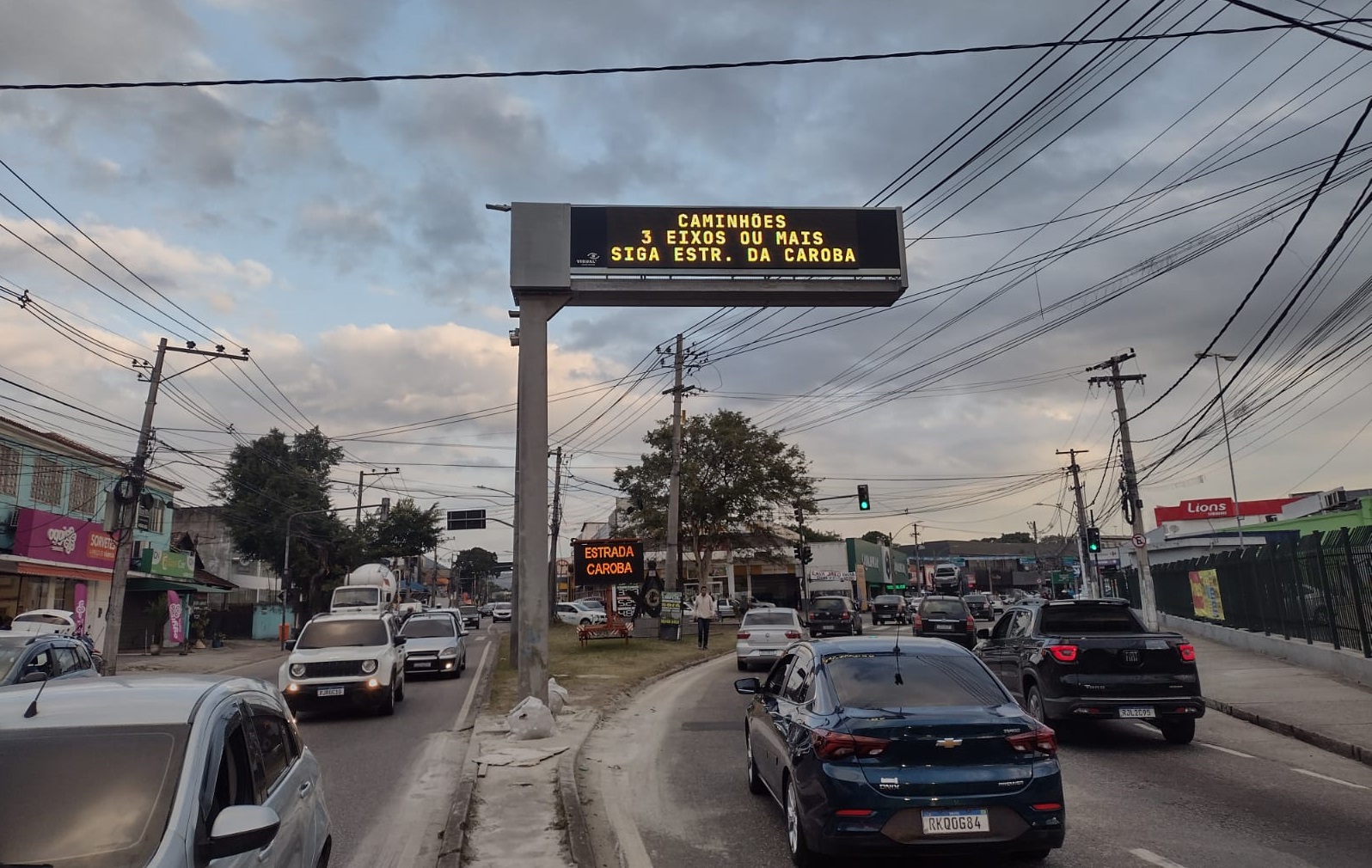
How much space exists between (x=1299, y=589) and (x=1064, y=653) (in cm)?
1071

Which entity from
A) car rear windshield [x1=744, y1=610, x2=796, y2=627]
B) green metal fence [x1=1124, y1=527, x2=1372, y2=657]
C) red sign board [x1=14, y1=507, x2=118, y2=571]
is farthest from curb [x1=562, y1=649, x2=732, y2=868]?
red sign board [x1=14, y1=507, x2=118, y2=571]

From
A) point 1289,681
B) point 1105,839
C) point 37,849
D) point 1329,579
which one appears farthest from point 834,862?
point 1329,579

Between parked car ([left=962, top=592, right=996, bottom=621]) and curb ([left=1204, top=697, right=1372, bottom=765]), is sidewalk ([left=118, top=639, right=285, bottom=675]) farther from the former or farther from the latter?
parked car ([left=962, top=592, right=996, bottom=621])

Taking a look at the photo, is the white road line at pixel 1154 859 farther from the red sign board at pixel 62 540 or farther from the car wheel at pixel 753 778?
the red sign board at pixel 62 540

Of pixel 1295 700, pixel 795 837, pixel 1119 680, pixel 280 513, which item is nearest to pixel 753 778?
pixel 795 837

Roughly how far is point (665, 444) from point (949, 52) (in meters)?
38.4

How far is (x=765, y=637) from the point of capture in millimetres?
22078

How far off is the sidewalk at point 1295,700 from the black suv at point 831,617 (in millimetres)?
12135

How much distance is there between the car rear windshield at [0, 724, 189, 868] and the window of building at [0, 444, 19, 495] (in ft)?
104

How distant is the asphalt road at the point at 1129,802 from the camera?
6664 millimetres

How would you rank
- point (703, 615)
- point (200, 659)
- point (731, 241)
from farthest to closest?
1. point (200, 659)
2. point (703, 615)
3. point (731, 241)

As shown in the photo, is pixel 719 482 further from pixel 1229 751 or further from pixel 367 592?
pixel 1229 751

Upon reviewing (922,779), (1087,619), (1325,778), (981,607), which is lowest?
(1325,778)

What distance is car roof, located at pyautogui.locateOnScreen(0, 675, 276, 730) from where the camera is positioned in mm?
3730
